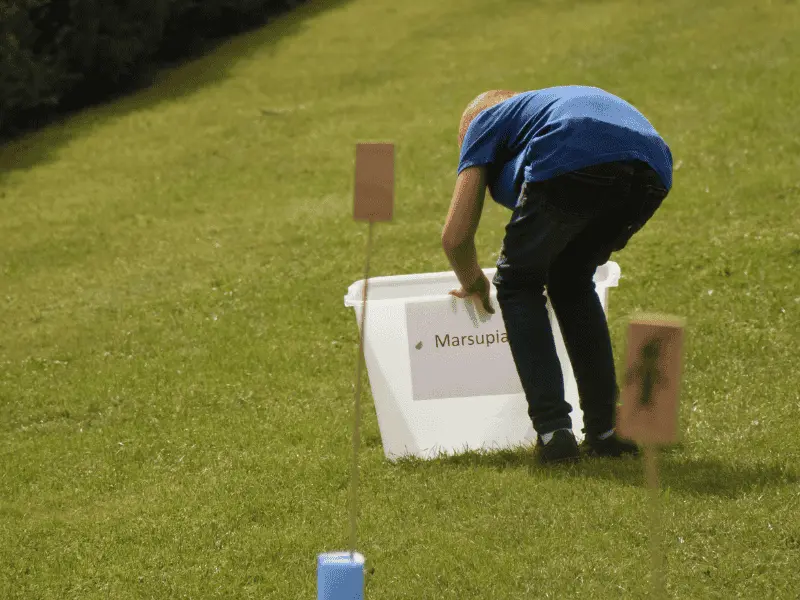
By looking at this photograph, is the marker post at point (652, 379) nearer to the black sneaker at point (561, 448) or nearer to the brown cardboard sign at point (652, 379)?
the brown cardboard sign at point (652, 379)

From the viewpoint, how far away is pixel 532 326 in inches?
172

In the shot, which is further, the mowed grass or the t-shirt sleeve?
the t-shirt sleeve

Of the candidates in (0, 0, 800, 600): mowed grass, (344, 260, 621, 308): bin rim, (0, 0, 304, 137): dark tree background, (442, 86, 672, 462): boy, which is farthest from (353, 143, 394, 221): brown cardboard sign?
(0, 0, 304, 137): dark tree background

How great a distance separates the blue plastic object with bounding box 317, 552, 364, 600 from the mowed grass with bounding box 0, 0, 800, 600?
3.14 ft

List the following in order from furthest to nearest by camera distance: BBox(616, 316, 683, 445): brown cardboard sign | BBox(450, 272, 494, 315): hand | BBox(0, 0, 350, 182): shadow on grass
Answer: BBox(0, 0, 350, 182): shadow on grass
BBox(450, 272, 494, 315): hand
BBox(616, 316, 683, 445): brown cardboard sign

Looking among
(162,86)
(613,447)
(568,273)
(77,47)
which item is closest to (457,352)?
(568,273)

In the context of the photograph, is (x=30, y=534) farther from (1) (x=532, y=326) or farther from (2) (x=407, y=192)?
(2) (x=407, y=192)

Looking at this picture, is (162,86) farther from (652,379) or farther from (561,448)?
(652,379)

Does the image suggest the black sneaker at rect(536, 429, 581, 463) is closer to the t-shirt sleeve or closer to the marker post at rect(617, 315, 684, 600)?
the t-shirt sleeve

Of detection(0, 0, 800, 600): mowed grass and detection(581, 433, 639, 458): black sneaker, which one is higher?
detection(581, 433, 639, 458): black sneaker

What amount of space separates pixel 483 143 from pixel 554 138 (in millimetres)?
289

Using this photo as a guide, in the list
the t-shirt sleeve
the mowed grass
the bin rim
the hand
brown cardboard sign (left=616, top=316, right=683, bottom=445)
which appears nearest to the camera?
brown cardboard sign (left=616, top=316, right=683, bottom=445)

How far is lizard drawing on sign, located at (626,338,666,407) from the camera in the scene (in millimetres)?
2402

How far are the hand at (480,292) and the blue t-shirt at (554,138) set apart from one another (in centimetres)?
32
